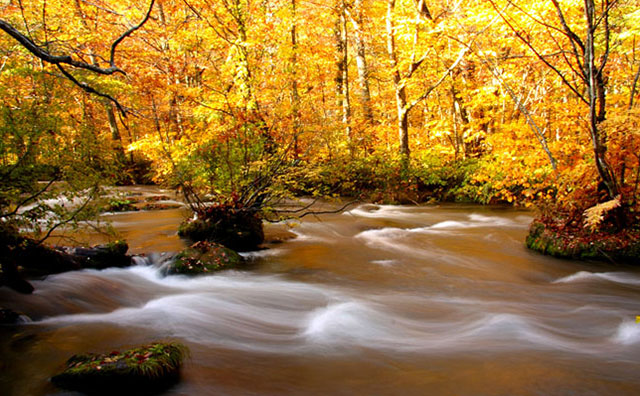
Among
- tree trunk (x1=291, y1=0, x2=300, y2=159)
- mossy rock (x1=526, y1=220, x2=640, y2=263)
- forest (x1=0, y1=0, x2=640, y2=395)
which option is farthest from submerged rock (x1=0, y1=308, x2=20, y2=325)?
mossy rock (x1=526, y1=220, x2=640, y2=263)

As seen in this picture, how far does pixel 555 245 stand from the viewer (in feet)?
22.5

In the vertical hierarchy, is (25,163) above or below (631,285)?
above

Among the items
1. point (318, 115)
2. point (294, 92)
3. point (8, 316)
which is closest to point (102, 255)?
point (8, 316)

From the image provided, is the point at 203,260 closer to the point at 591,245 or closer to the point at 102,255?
the point at 102,255

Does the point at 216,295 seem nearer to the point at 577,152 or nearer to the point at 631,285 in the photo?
the point at 631,285

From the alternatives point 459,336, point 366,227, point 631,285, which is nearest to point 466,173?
point 366,227

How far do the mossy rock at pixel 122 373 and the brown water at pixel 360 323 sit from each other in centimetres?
14

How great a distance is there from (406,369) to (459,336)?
98cm

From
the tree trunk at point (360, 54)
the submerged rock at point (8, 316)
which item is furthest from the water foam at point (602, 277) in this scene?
the tree trunk at point (360, 54)

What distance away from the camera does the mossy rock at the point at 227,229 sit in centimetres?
792

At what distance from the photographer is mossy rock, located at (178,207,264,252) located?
792 cm

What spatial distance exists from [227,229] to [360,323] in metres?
4.15

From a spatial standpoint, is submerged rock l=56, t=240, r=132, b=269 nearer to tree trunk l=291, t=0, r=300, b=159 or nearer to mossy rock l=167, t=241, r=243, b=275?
mossy rock l=167, t=241, r=243, b=275

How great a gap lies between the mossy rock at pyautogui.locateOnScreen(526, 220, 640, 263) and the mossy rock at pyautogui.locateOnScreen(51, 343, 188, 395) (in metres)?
6.40
